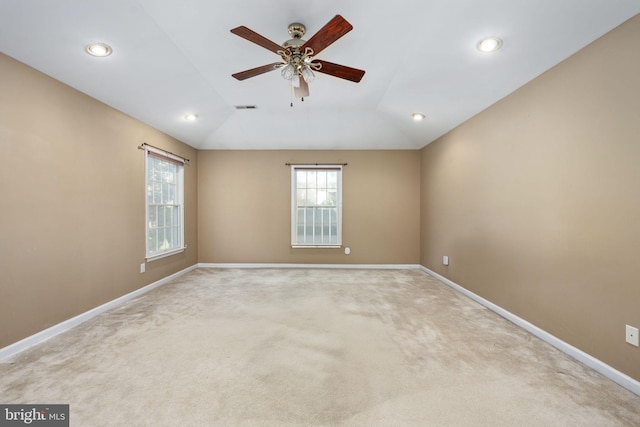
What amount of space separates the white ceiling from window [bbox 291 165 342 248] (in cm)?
162

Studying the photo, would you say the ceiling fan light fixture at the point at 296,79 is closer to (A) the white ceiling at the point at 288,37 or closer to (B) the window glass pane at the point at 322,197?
(A) the white ceiling at the point at 288,37

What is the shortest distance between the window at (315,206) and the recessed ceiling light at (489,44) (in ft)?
10.5

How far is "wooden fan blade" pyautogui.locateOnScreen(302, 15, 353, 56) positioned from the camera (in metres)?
1.69

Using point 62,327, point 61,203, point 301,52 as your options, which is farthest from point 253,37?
point 62,327

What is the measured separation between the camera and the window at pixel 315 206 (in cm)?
526

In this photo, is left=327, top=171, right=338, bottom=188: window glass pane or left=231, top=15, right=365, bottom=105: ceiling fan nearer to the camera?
left=231, top=15, right=365, bottom=105: ceiling fan

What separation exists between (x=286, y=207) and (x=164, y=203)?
2130 millimetres

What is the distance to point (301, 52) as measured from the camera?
208cm

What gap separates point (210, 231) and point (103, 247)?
224cm

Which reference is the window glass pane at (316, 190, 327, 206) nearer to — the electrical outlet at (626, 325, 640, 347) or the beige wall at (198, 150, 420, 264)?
the beige wall at (198, 150, 420, 264)

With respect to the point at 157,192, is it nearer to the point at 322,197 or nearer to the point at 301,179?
the point at 301,179

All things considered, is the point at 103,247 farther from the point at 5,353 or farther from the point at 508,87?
the point at 508,87

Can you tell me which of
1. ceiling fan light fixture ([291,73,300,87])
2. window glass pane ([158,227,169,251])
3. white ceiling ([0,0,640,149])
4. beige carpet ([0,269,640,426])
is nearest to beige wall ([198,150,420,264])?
window glass pane ([158,227,169,251])

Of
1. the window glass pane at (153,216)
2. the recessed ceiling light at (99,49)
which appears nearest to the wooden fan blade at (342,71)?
the recessed ceiling light at (99,49)
